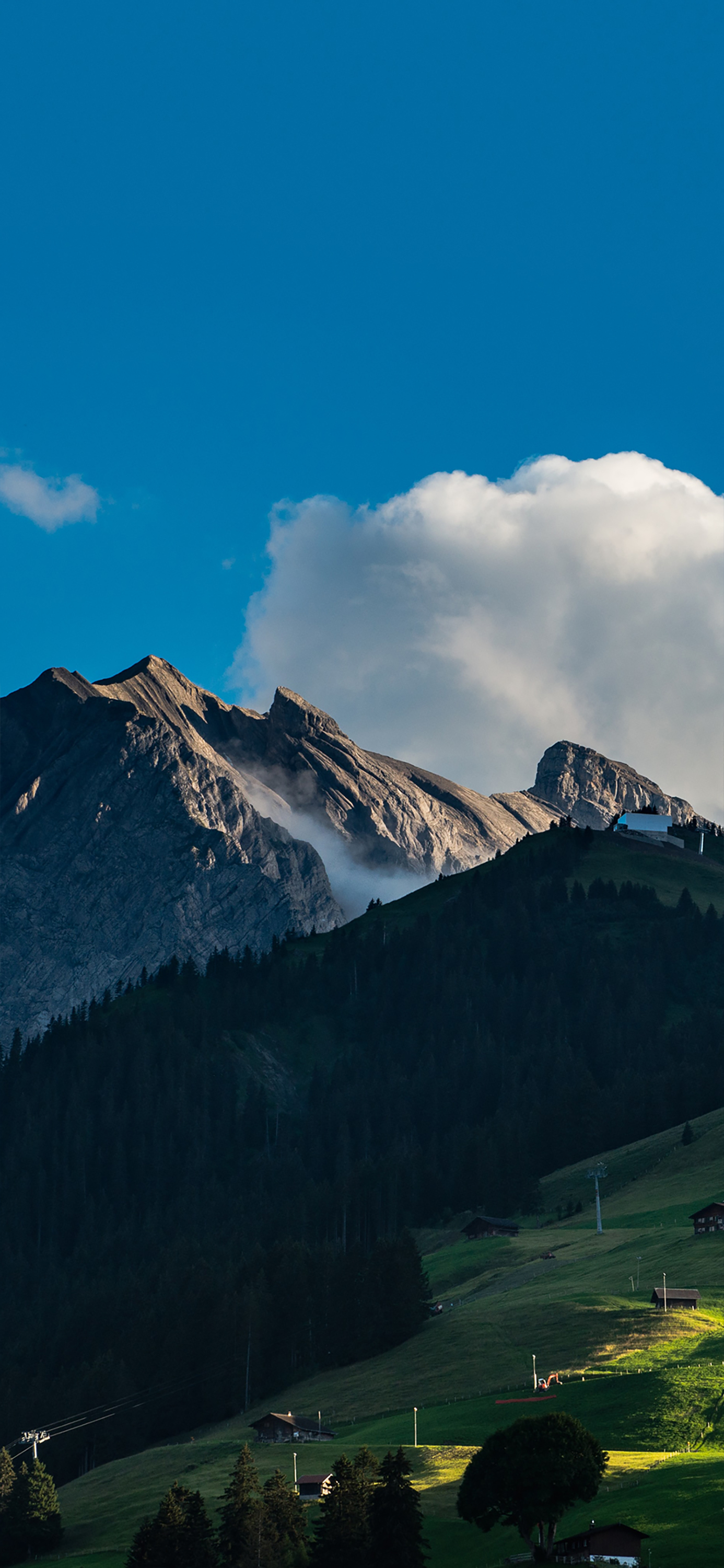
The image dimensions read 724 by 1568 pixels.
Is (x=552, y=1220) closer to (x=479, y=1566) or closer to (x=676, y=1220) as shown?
(x=676, y=1220)

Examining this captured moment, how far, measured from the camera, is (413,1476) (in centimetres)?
9288

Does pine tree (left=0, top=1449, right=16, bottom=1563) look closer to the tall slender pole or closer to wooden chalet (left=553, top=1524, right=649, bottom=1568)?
the tall slender pole

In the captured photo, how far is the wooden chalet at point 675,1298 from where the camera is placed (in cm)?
12812

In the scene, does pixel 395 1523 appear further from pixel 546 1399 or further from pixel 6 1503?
pixel 6 1503

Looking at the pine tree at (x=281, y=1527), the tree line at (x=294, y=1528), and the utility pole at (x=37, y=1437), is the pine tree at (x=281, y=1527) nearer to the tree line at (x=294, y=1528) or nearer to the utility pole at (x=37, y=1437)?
the tree line at (x=294, y=1528)

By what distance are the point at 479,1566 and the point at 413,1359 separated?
5875 centimetres

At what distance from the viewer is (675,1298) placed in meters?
129

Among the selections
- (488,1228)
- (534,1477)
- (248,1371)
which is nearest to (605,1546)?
(534,1477)

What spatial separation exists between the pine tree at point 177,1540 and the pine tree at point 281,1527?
12.3 feet

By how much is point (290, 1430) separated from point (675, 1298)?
1340 inches

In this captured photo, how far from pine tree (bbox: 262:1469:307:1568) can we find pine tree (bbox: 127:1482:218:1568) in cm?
374

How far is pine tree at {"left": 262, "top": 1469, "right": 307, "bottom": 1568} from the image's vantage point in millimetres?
80312

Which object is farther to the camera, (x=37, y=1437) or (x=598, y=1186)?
(x=598, y=1186)

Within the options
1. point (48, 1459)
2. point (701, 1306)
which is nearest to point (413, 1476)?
point (701, 1306)
